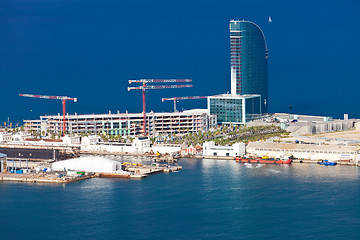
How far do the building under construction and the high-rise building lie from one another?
4.94m

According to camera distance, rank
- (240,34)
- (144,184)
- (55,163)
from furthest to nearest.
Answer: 1. (240,34)
2. (55,163)
3. (144,184)

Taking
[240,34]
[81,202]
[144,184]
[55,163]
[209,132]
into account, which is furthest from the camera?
[240,34]

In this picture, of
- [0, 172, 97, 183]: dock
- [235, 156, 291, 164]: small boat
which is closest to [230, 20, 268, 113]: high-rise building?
[235, 156, 291, 164]: small boat

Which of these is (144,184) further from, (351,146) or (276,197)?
(351,146)

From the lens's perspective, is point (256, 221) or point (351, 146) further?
point (351, 146)

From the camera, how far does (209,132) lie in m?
61.5

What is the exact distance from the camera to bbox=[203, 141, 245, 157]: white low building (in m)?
54.2

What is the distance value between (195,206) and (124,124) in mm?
23143

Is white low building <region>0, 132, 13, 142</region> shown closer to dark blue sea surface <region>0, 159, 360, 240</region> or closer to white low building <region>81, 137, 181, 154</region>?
white low building <region>81, 137, 181, 154</region>

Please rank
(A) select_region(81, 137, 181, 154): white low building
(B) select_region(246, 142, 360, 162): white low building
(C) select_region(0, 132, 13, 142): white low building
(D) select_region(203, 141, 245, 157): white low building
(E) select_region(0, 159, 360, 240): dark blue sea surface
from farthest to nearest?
(C) select_region(0, 132, 13, 142): white low building < (A) select_region(81, 137, 181, 154): white low building < (D) select_region(203, 141, 245, 157): white low building < (B) select_region(246, 142, 360, 162): white low building < (E) select_region(0, 159, 360, 240): dark blue sea surface

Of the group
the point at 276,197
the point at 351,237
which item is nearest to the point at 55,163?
the point at 276,197

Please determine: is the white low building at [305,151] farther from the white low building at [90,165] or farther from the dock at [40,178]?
the dock at [40,178]

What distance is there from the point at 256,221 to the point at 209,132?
75.5ft

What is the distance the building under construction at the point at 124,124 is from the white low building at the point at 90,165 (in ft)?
41.4
